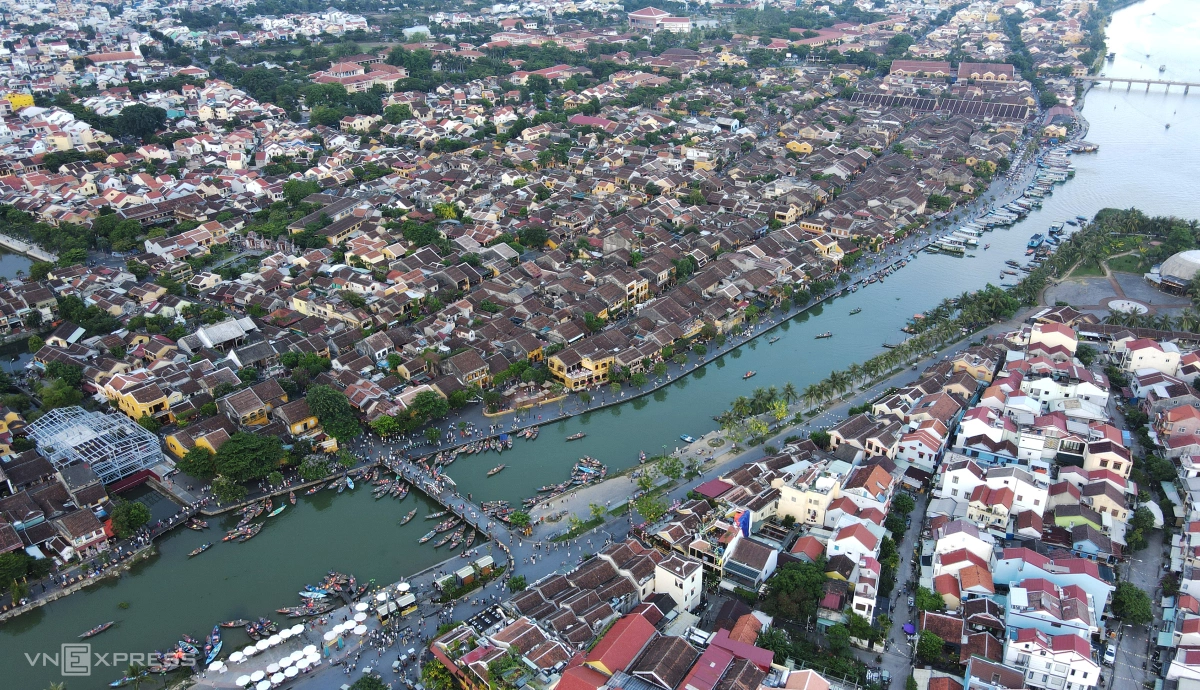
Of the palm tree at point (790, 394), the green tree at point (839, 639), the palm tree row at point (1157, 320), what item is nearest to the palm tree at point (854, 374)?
the palm tree at point (790, 394)

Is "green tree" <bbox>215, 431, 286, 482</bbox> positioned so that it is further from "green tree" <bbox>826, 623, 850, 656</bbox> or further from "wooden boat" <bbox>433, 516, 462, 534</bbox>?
"green tree" <bbox>826, 623, 850, 656</bbox>

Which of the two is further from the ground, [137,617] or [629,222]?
[629,222]

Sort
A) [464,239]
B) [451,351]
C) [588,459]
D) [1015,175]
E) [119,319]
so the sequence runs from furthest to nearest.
A: [1015,175], [464,239], [119,319], [451,351], [588,459]

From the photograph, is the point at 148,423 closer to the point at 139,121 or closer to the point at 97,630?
the point at 97,630

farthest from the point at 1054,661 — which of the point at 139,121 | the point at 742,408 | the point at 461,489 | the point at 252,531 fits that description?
the point at 139,121

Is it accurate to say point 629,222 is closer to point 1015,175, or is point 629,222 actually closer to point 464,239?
point 464,239

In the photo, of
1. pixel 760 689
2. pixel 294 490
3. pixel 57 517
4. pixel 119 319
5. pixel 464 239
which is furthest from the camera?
pixel 464 239

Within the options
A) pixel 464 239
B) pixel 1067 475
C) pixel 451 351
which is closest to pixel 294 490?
pixel 451 351
